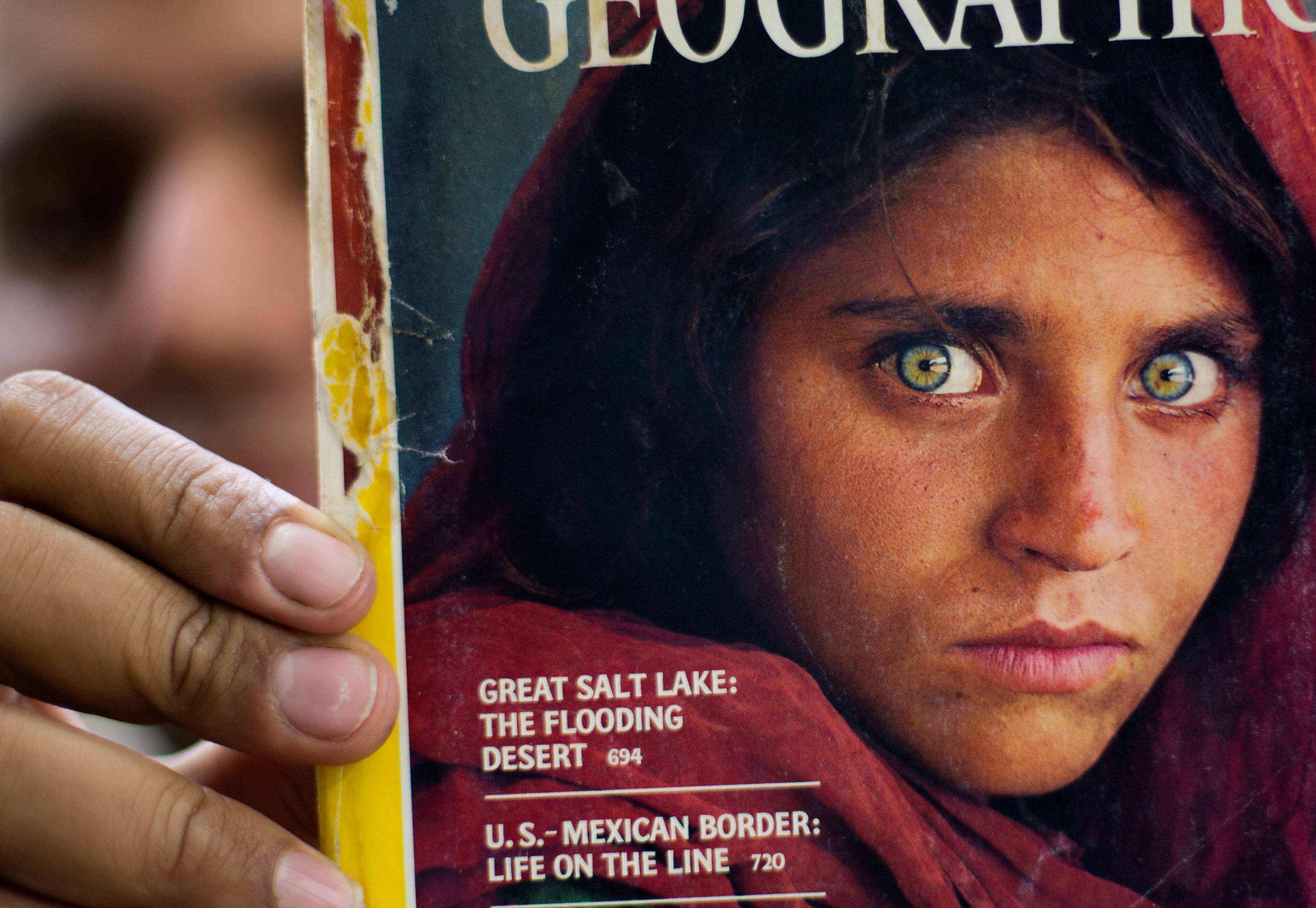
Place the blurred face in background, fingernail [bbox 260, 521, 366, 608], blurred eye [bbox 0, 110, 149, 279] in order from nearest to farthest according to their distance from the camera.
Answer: fingernail [bbox 260, 521, 366, 608] → the blurred face in background → blurred eye [bbox 0, 110, 149, 279]

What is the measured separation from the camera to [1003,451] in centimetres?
40

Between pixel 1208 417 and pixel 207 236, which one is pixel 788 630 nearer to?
pixel 1208 417

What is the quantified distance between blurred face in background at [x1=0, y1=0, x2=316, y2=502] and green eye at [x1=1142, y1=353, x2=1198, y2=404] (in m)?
0.64

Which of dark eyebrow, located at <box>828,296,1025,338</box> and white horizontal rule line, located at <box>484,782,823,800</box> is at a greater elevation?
dark eyebrow, located at <box>828,296,1025,338</box>

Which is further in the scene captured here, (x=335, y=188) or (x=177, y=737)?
(x=177, y=737)

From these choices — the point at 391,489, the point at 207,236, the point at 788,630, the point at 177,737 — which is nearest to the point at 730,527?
the point at 788,630

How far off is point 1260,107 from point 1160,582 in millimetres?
225

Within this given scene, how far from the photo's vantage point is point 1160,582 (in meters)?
0.40

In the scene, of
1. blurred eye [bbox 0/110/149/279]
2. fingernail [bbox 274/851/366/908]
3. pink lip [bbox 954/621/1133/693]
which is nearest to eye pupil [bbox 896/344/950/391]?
pink lip [bbox 954/621/1133/693]

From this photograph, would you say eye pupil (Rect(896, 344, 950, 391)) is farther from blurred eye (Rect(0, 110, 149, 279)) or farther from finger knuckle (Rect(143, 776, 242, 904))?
blurred eye (Rect(0, 110, 149, 279))

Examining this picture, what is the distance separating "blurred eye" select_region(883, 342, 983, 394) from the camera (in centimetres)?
41

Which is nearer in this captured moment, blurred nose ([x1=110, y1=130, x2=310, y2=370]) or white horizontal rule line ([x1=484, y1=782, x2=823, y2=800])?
white horizontal rule line ([x1=484, y1=782, x2=823, y2=800])

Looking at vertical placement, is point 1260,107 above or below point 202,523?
above

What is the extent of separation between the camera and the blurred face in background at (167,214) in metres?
0.75
